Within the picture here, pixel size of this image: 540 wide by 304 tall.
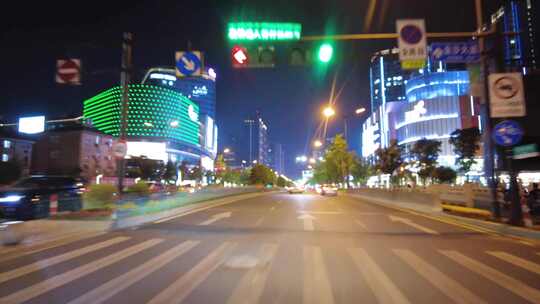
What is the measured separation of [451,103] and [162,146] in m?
102

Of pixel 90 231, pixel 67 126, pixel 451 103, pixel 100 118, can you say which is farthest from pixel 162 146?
pixel 90 231

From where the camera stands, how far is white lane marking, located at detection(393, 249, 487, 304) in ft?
21.2

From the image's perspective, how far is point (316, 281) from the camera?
24.4 feet

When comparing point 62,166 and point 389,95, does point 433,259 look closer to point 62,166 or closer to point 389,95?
point 62,166

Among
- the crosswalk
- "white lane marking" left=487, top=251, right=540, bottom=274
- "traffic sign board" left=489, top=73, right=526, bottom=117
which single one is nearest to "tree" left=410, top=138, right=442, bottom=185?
"traffic sign board" left=489, top=73, right=526, bottom=117

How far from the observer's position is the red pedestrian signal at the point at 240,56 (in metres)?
12.8

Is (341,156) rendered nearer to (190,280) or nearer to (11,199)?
(11,199)

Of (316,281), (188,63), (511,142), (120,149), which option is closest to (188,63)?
(188,63)

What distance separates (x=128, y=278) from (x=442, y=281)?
5.64 m

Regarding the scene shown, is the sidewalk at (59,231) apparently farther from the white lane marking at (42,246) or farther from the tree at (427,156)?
the tree at (427,156)

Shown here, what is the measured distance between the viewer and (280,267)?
855cm

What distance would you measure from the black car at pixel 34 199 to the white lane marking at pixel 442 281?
14.6 m

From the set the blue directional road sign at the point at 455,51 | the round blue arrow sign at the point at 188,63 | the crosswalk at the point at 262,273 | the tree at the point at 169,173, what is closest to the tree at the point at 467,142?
the blue directional road sign at the point at 455,51

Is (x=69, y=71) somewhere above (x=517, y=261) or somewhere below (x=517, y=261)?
above
